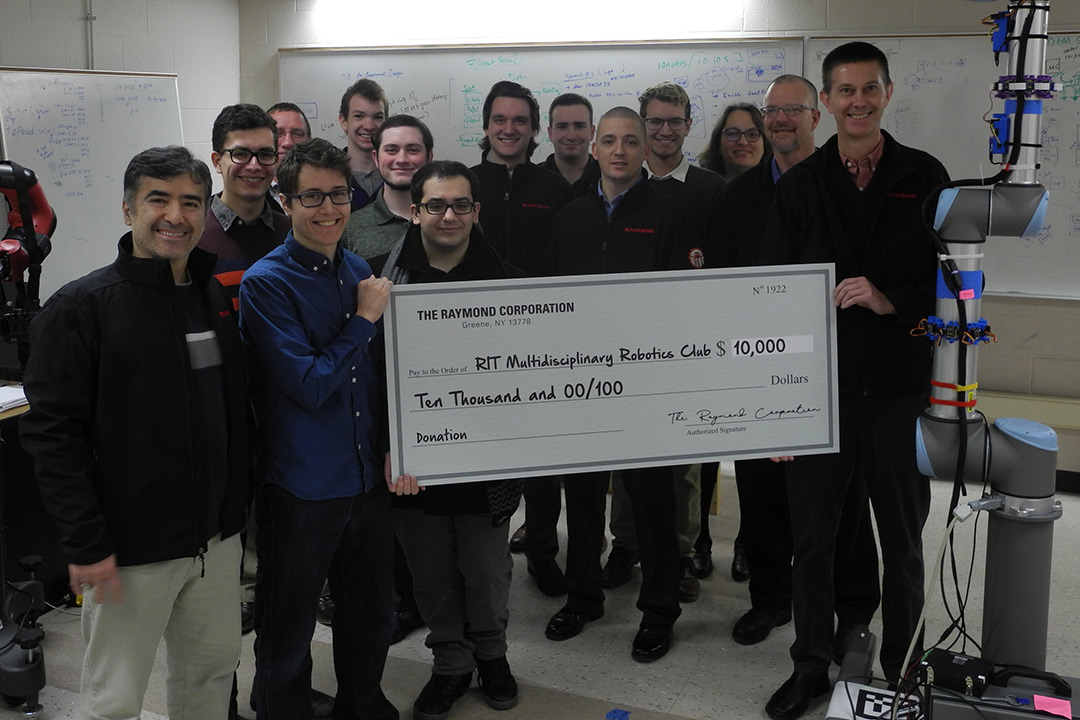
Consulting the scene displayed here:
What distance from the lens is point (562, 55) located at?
510 centimetres

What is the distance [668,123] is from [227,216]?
1.58m

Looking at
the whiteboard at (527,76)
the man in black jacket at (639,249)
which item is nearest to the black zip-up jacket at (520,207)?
the man in black jacket at (639,249)

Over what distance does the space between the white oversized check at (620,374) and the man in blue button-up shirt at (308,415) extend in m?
0.16

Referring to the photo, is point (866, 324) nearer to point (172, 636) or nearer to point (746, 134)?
point (746, 134)

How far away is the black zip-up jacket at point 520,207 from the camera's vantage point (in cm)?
334

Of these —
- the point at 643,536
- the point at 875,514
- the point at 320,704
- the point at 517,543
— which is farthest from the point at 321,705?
the point at 875,514

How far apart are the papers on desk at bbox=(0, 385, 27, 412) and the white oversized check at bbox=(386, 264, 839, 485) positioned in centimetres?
145

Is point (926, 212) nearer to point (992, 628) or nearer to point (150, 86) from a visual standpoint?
point (992, 628)

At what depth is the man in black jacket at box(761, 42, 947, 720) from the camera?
98.6 inches

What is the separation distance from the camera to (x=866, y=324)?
2.54m

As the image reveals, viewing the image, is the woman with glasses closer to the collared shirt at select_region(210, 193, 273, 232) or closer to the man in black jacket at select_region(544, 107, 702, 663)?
the man in black jacket at select_region(544, 107, 702, 663)

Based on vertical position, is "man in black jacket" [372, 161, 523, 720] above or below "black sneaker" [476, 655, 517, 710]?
above

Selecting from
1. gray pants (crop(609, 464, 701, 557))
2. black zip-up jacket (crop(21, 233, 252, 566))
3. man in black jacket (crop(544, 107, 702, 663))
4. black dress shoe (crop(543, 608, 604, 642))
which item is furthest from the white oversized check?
gray pants (crop(609, 464, 701, 557))

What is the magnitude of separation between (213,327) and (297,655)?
81cm
